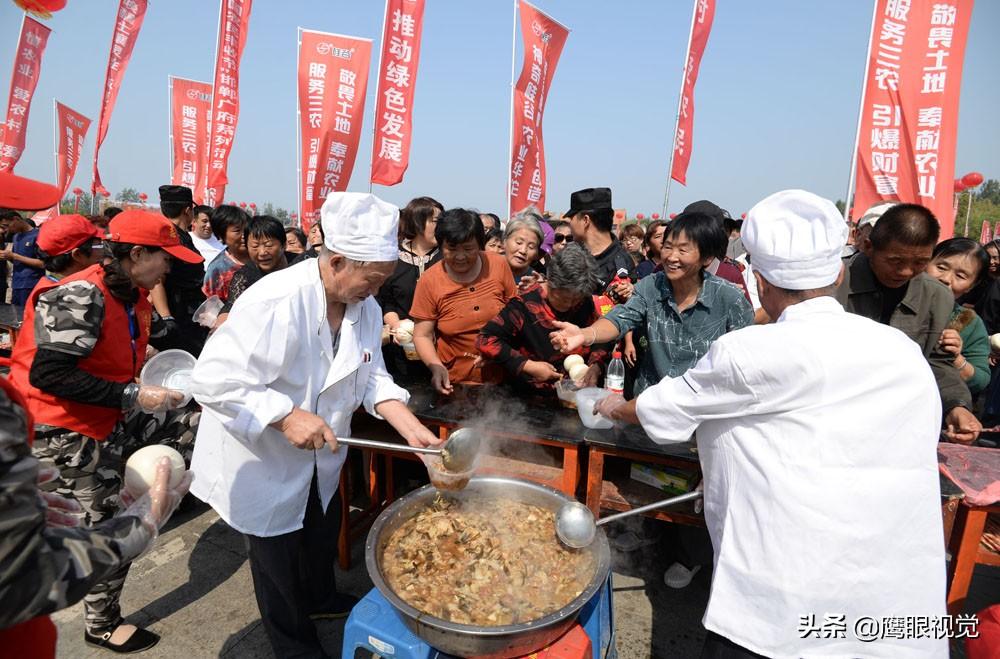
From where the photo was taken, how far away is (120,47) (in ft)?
36.2

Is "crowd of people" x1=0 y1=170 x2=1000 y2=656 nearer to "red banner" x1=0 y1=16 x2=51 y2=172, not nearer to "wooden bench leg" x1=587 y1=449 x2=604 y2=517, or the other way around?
"wooden bench leg" x1=587 y1=449 x2=604 y2=517

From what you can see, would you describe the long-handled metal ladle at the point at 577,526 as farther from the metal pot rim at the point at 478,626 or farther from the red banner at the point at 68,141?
the red banner at the point at 68,141

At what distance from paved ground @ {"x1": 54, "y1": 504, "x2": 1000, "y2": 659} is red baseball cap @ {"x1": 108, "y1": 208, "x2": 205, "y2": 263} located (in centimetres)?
228

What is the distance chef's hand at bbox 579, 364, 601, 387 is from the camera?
318 centimetres

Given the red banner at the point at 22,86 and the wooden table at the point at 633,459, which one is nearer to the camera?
the wooden table at the point at 633,459

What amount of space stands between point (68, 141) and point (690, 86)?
18.0 metres

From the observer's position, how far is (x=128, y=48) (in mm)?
11109

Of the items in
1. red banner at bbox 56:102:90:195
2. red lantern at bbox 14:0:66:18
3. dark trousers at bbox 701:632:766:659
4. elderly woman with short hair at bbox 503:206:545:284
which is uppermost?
red banner at bbox 56:102:90:195

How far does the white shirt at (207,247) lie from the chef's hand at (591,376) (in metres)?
5.01

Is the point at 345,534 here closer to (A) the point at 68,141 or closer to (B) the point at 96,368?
(B) the point at 96,368

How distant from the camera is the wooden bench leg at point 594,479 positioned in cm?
270

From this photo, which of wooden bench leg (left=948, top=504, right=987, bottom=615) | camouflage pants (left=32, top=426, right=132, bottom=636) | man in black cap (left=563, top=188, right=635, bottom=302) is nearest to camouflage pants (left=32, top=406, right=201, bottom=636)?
camouflage pants (left=32, top=426, right=132, bottom=636)

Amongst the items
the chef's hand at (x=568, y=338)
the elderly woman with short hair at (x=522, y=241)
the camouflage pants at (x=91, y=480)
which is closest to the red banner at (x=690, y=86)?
the elderly woman with short hair at (x=522, y=241)

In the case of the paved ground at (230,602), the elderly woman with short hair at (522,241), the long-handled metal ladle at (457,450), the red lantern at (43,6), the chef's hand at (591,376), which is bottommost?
the paved ground at (230,602)
